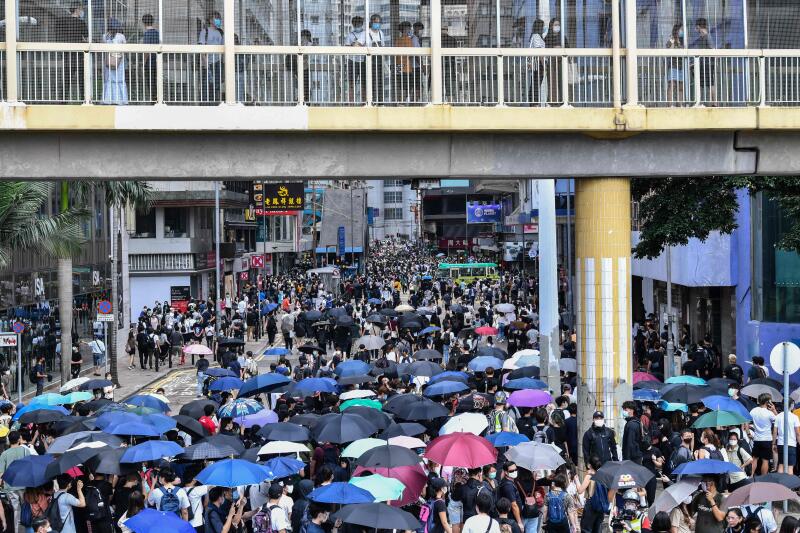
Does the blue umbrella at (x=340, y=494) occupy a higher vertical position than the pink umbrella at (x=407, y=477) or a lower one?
higher

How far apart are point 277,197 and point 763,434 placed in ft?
164

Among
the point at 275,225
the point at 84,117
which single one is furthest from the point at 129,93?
the point at 275,225

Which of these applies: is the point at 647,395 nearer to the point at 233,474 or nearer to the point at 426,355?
the point at 426,355

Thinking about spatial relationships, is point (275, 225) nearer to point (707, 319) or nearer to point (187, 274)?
point (187, 274)

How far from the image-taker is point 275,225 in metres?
98.7

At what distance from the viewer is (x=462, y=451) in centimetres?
1382

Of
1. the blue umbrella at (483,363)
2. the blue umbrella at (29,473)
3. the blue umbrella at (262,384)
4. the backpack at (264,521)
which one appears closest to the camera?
the backpack at (264,521)

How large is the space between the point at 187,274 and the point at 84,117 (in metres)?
45.3

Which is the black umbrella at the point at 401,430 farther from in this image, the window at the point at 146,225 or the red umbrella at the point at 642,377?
the window at the point at 146,225

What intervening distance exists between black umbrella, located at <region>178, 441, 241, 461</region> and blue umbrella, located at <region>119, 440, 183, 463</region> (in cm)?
16

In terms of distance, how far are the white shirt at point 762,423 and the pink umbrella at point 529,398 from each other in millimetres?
3364

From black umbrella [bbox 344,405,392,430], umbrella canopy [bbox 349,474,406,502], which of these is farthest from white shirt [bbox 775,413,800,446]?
umbrella canopy [bbox 349,474,406,502]

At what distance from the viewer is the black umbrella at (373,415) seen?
1703 cm

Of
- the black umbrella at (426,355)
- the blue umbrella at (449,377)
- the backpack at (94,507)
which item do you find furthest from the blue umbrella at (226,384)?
the backpack at (94,507)
